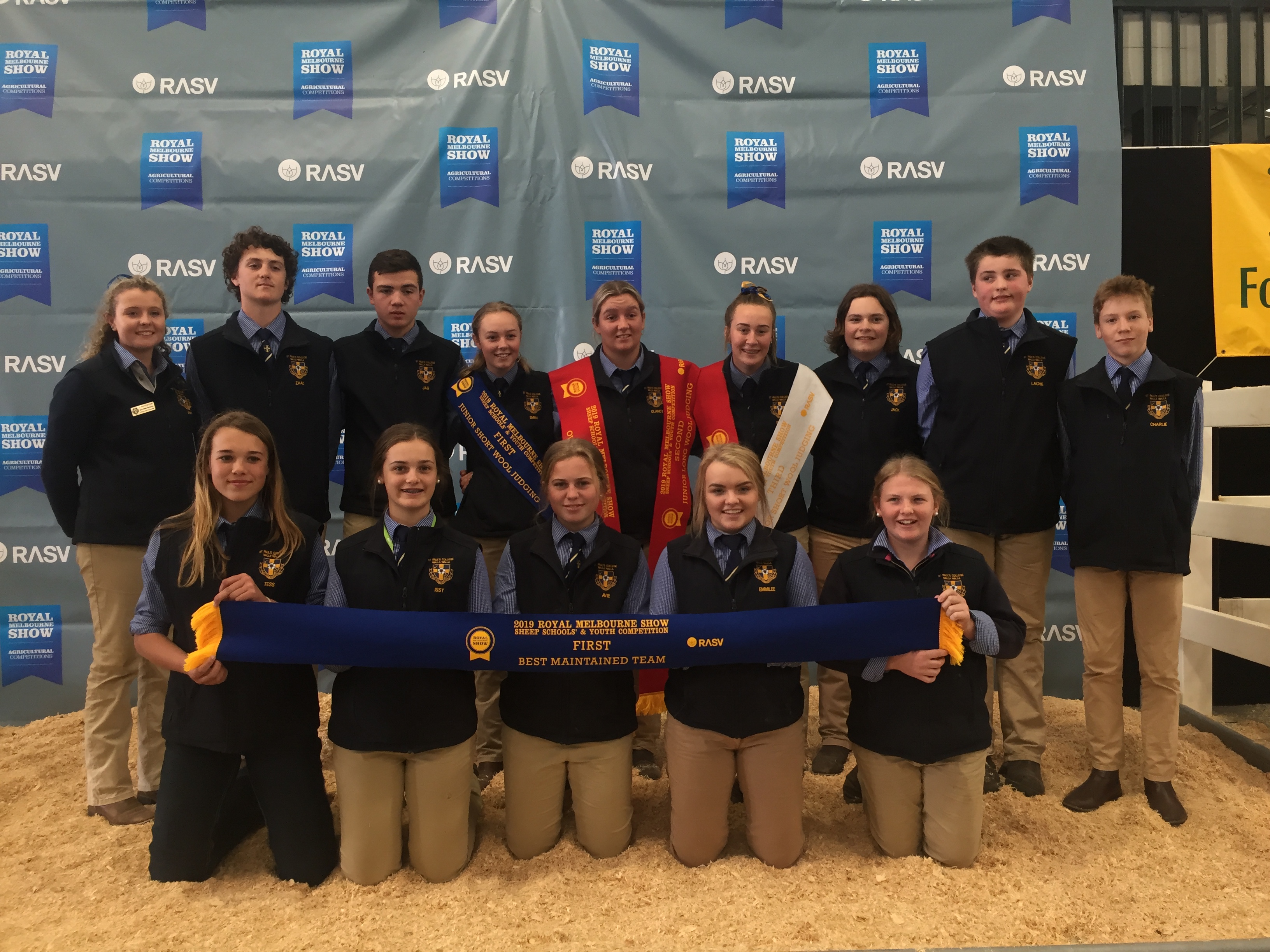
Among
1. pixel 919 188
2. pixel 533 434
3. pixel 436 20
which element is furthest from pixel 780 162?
pixel 533 434

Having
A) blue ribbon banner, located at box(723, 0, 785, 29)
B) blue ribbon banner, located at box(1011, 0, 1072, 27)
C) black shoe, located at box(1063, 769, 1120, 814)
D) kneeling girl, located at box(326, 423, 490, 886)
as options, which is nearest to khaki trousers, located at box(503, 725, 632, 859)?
kneeling girl, located at box(326, 423, 490, 886)

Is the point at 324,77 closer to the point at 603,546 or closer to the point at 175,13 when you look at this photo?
the point at 175,13

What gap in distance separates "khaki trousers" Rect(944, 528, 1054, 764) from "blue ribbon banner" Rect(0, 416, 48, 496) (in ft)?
14.1

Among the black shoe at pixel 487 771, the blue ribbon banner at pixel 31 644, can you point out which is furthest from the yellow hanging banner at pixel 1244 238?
the blue ribbon banner at pixel 31 644

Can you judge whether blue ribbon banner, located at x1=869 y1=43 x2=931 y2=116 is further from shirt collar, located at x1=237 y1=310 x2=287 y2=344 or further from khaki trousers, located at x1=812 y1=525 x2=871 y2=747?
shirt collar, located at x1=237 y1=310 x2=287 y2=344

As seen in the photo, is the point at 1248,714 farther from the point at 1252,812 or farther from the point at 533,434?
the point at 533,434

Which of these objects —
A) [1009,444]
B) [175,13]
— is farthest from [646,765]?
[175,13]

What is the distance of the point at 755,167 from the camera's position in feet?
13.6

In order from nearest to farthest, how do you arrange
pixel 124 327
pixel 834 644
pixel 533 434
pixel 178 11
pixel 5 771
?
1. pixel 834 644
2. pixel 124 327
3. pixel 533 434
4. pixel 5 771
5. pixel 178 11

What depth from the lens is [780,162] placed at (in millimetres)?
4152

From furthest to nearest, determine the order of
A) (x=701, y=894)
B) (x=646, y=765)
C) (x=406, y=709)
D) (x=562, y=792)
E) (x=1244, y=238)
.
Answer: (x=1244, y=238), (x=646, y=765), (x=562, y=792), (x=406, y=709), (x=701, y=894)

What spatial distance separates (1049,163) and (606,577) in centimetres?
326

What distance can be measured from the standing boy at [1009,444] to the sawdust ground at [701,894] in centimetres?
37

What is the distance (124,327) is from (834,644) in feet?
8.46
